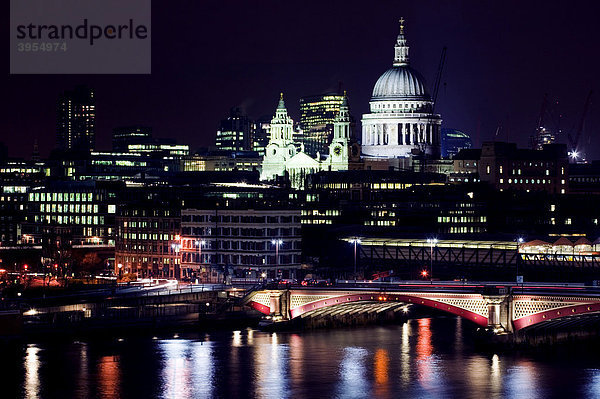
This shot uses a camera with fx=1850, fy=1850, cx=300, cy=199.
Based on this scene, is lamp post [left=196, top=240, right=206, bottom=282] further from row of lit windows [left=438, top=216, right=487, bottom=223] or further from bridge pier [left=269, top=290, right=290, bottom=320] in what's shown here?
row of lit windows [left=438, top=216, right=487, bottom=223]

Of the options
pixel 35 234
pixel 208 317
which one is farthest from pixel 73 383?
pixel 35 234

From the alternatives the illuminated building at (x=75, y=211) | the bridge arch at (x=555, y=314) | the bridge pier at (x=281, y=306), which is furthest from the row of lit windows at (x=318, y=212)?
the bridge arch at (x=555, y=314)

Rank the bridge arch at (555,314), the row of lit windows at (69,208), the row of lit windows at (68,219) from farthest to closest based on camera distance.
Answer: the row of lit windows at (69,208)
the row of lit windows at (68,219)
the bridge arch at (555,314)

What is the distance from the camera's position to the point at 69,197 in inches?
7323

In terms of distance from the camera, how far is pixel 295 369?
107625 mm

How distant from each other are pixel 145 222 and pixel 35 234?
81.6ft

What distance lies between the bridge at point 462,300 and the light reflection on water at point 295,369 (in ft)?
8.36

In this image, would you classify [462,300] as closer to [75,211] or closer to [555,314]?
[555,314]

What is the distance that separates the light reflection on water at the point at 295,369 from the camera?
101188mm

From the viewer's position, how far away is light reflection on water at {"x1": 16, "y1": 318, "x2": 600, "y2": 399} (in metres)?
101

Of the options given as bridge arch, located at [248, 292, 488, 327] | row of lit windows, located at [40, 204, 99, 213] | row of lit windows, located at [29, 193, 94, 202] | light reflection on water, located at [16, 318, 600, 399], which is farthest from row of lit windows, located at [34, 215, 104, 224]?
light reflection on water, located at [16, 318, 600, 399]

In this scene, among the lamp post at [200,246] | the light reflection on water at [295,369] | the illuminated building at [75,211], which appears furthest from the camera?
the illuminated building at [75,211]

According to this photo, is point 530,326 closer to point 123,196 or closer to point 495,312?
point 495,312

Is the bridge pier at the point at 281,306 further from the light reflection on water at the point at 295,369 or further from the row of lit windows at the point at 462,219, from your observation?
the row of lit windows at the point at 462,219
